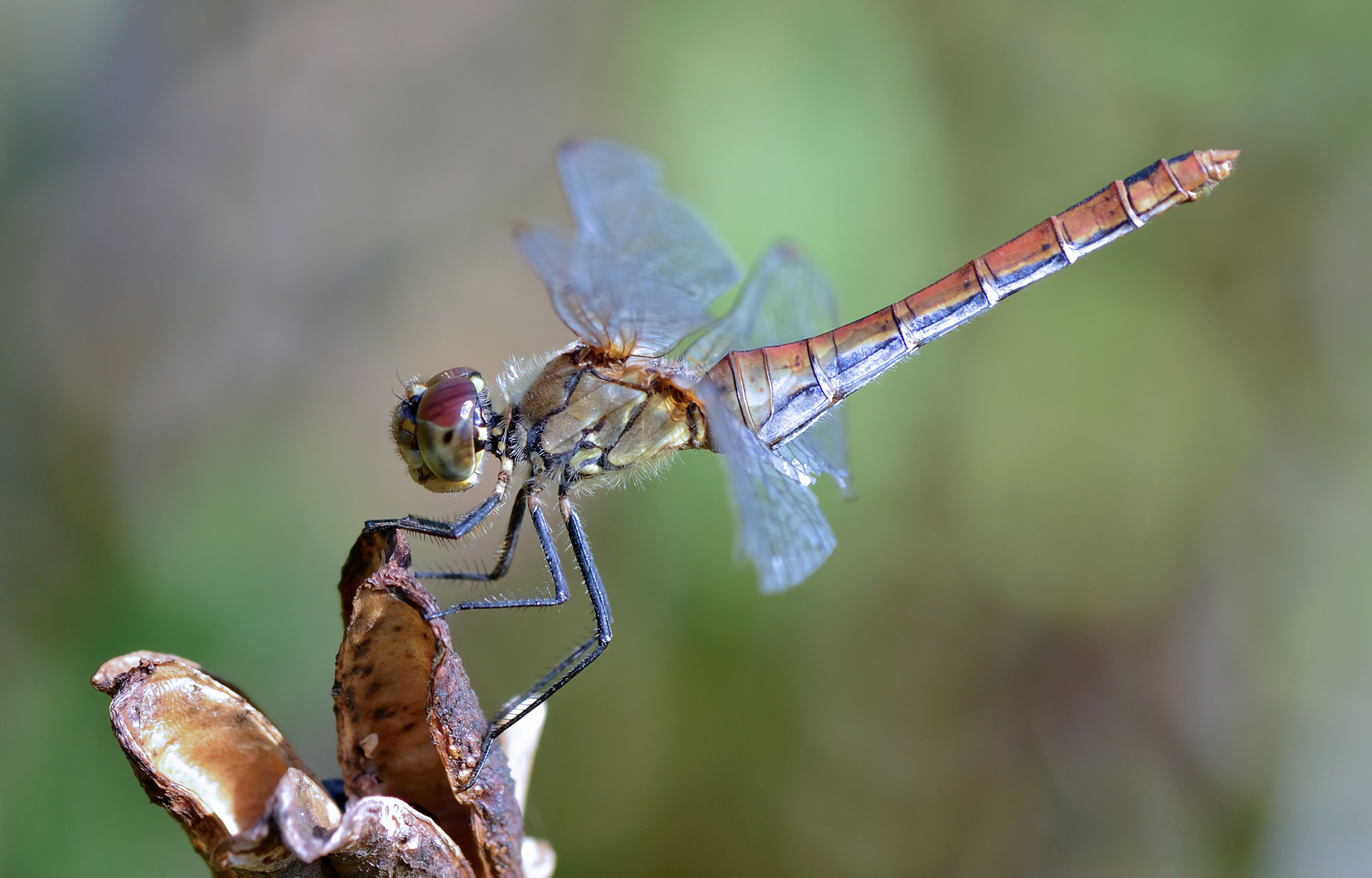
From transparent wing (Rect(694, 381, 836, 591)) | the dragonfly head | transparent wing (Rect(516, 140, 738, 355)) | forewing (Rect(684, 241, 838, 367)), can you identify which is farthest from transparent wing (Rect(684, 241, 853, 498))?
the dragonfly head

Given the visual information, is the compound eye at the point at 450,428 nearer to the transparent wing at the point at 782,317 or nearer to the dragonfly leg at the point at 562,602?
the dragonfly leg at the point at 562,602

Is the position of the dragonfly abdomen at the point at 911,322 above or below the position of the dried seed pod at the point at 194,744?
above

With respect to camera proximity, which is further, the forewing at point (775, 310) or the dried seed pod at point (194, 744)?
the forewing at point (775, 310)

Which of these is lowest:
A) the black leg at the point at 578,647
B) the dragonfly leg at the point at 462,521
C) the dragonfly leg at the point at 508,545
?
the black leg at the point at 578,647

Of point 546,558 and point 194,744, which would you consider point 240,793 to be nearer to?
point 194,744

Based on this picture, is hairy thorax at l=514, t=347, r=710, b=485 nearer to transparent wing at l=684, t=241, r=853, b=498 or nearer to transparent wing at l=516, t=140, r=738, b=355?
transparent wing at l=516, t=140, r=738, b=355

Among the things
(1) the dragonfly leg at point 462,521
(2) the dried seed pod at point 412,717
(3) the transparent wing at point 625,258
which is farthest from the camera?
(3) the transparent wing at point 625,258

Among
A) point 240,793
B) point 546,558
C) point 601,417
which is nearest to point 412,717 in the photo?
point 240,793

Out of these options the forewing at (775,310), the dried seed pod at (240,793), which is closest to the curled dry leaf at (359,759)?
the dried seed pod at (240,793)
